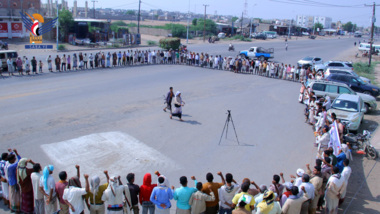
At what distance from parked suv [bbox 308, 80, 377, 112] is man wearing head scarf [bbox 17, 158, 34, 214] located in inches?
599

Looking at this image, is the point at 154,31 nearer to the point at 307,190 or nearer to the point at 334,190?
the point at 334,190

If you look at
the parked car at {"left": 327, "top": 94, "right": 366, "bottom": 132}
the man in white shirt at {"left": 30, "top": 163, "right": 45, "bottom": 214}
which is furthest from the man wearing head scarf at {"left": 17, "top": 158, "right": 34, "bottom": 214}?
the parked car at {"left": 327, "top": 94, "right": 366, "bottom": 132}

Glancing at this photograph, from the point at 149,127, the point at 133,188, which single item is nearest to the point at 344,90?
the point at 149,127

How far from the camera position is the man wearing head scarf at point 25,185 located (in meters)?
6.70

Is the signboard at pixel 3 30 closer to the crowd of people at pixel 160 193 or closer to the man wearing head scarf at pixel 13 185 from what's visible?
the crowd of people at pixel 160 193

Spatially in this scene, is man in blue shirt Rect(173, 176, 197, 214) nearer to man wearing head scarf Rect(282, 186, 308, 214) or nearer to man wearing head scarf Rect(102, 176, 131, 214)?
man wearing head scarf Rect(102, 176, 131, 214)

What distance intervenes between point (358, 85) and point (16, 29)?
4209 cm

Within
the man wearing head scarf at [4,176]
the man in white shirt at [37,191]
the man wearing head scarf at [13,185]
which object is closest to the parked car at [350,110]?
the man in white shirt at [37,191]

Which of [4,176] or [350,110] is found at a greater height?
[350,110]

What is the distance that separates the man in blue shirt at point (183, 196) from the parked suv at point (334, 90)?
1379 cm

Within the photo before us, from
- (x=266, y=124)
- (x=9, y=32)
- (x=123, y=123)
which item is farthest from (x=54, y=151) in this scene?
(x=9, y=32)

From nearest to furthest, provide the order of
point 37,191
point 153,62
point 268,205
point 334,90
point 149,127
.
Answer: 1. point 268,205
2. point 37,191
3. point 149,127
4. point 334,90
5. point 153,62

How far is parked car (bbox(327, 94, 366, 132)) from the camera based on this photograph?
1368 centimetres

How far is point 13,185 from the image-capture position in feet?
22.9
